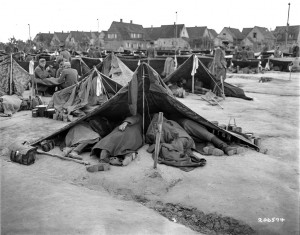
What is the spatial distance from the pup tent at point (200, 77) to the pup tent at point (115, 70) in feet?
5.29

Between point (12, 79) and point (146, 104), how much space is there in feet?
22.1

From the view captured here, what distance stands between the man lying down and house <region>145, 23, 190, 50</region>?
54788 mm

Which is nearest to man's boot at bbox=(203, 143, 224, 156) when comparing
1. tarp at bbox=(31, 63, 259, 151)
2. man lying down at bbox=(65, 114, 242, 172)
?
Result: man lying down at bbox=(65, 114, 242, 172)

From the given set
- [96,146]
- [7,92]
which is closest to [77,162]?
[96,146]

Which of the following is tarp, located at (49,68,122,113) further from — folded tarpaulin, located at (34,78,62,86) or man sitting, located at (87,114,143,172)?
man sitting, located at (87,114,143,172)

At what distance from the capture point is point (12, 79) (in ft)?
38.8

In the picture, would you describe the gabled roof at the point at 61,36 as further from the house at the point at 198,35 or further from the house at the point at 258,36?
the house at the point at 258,36

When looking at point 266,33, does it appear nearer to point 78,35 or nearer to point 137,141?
point 78,35

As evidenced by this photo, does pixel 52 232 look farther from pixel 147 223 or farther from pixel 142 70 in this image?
pixel 142 70

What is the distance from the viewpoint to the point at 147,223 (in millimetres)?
3789

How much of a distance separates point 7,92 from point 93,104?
146 inches

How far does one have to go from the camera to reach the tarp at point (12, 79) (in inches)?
463

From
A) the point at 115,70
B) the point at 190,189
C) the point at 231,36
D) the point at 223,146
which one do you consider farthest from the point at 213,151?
the point at 231,36

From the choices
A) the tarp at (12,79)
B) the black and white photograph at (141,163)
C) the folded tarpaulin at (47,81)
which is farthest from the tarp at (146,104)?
the folded tarpaulin at (47,81)
